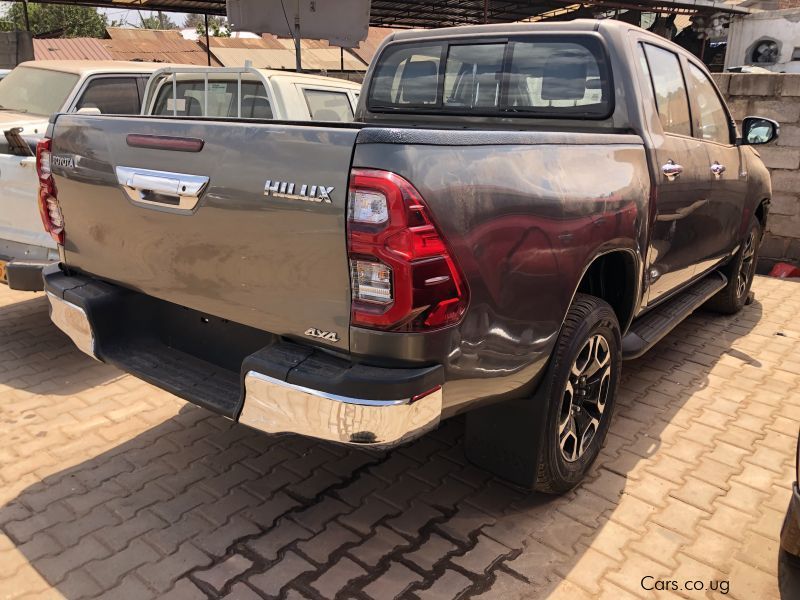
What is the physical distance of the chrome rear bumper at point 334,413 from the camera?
1992 mm

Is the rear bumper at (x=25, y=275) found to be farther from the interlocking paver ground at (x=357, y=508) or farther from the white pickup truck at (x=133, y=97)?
the interlocking paver ground at (x=357, y=508)

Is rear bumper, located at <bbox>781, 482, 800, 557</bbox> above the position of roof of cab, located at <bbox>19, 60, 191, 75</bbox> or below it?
below

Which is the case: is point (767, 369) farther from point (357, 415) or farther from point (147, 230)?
point (147, 230)

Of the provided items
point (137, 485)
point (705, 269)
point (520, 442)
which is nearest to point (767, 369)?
point (705, 269)

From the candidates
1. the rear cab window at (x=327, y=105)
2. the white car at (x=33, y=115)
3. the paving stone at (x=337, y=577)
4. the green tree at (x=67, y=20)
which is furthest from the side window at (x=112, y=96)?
the green tree at (x=67, y=20)

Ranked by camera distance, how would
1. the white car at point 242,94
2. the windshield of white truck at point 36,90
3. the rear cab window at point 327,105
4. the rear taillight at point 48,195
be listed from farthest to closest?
1. the windshield of white truck at point 36,90
2. the rear cab window at point 327,105
3. the white car at point 242,94
4. the rear taillight at point 48,195

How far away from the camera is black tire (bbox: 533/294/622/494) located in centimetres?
262

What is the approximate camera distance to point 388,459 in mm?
3270

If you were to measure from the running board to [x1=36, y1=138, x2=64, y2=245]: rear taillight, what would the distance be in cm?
271

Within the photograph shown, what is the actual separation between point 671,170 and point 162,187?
2416 mm

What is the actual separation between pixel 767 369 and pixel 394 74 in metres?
3.17

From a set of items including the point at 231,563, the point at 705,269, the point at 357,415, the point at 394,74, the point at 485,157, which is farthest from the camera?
the point at 705,269

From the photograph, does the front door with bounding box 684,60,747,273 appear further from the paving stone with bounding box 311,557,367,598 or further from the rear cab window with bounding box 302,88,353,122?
the rear cab window with bounding box 302,88,353,122

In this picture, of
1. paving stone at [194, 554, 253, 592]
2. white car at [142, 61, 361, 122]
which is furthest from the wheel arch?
white car at [142, 61, 361, 122]
